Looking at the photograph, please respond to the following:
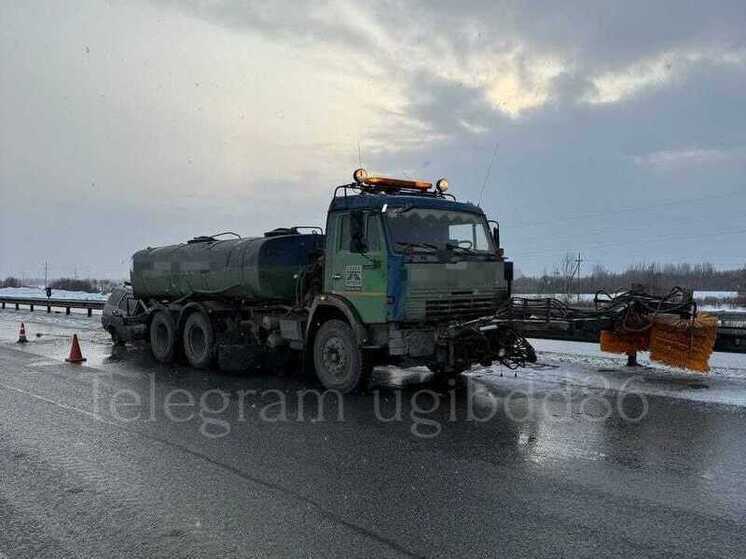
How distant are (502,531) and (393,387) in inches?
215

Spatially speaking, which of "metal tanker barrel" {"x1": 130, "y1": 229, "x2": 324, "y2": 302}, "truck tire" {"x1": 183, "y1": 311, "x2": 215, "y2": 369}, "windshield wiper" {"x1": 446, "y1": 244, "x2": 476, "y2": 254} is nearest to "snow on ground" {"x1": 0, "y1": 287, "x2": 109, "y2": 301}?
"metal tanker barrel" {"x1": 130, "y1": 229, "x2": 324, "y2": 302}

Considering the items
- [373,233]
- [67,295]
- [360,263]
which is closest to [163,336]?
[360,263]

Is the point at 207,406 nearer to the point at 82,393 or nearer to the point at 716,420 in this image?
the point at 82,393

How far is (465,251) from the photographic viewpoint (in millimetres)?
9062

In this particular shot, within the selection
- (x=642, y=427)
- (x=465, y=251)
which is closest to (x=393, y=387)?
(x=465, y=251)

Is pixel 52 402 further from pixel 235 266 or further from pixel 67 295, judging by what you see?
pixel 67 295

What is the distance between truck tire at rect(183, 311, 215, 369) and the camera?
11.6m

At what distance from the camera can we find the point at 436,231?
29.6ft

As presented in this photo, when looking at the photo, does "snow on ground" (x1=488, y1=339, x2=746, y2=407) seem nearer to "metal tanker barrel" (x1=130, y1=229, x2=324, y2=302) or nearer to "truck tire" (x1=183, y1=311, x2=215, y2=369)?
"metal tanker barrel" (x1=130, y1=229, x2=324, y2=302)

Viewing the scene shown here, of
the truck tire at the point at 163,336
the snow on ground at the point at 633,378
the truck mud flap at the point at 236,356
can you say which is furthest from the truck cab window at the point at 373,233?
the truck tire at the point at 163,336

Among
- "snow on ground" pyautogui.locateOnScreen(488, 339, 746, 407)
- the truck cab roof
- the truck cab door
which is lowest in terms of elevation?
"snow on ground" pyautogui.locateOnScreen(488, 339, 746, 407)

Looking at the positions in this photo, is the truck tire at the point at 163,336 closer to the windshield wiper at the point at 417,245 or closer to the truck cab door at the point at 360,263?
the truck cab door at the point at 360,263

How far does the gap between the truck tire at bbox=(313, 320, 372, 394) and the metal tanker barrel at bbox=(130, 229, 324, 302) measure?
4.73ft

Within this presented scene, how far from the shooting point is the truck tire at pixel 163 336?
1260 cm
